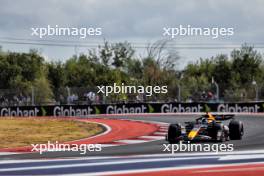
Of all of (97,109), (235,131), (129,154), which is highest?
(97,109)

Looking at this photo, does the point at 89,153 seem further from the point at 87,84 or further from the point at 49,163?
the point at 87,84

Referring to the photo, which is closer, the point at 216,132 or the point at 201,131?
the point at 216,132

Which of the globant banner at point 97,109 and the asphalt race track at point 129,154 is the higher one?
the globant banner at point 97,109

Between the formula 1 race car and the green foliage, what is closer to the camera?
the formula 1 race car

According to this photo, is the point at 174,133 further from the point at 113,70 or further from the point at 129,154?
the point at 113,70

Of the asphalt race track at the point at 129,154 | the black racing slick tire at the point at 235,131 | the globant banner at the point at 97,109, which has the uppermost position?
the globant banner at the point at 97,109

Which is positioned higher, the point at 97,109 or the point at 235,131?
the point at 97,109

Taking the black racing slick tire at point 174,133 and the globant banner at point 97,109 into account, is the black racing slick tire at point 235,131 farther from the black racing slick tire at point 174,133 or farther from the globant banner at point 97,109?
the globant banner at point 97,109

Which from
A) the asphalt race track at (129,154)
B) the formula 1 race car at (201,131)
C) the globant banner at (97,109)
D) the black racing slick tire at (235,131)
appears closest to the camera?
the asphalt race track at (129,154)

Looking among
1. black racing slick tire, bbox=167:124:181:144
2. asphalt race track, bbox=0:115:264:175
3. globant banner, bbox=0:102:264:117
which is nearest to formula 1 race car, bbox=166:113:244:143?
black racing slick tire, bbox=167:124:181:144

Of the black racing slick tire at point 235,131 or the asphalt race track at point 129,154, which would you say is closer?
the asphalt race track at point 129,154

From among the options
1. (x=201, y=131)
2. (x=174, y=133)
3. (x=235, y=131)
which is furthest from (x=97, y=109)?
(x=201, y=131)

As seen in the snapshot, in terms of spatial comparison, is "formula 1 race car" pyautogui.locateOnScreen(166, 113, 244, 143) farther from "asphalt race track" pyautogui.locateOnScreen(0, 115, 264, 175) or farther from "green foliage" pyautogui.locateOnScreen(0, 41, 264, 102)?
"green foliage" pyautogui.locateOnScreen(0, 41, 264, 102)

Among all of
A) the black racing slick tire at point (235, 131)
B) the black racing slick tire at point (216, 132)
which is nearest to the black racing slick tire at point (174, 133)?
the black racing slick tire at point (216, 132)
